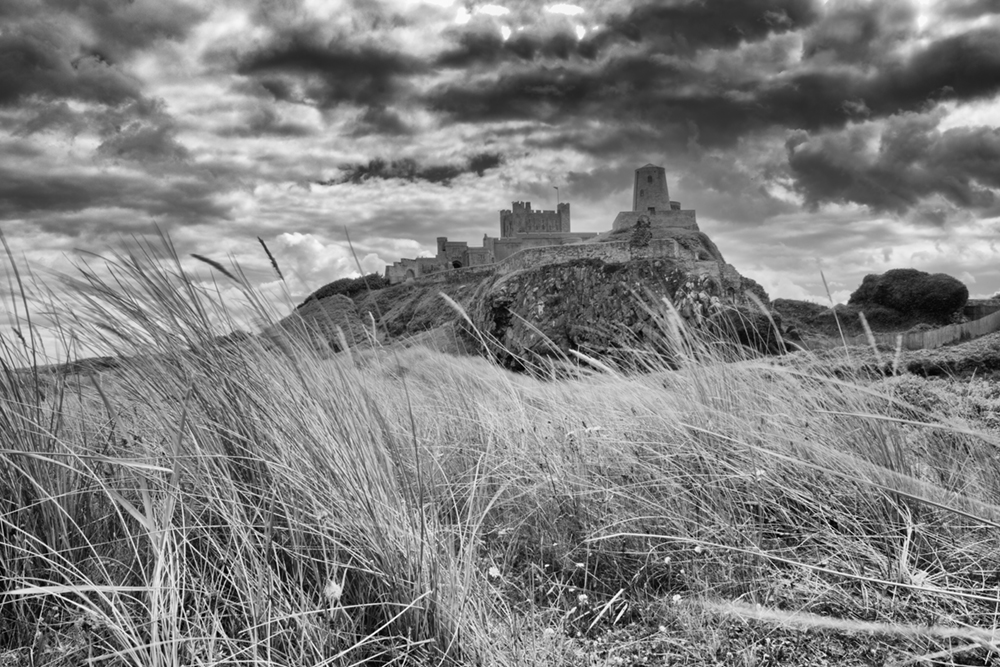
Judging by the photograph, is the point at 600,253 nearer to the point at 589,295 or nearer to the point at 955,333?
the point at 589,295

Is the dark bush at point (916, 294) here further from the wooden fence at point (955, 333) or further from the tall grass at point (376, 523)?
the tall grass at point (376, 523)

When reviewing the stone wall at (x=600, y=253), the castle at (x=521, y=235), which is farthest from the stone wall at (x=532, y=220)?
the stone wall at (x=600, y=253)

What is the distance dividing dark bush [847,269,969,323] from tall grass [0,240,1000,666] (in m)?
29.9

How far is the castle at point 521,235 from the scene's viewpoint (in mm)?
49969

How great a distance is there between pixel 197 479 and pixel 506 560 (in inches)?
37.8

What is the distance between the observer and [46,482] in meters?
1.91

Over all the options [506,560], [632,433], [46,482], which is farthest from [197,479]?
[632,433]

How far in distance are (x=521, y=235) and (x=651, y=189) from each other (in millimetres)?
12380

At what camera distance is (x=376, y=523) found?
64.3 inches

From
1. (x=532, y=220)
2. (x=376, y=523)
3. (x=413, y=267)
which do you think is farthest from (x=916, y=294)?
(x=413, y=267)

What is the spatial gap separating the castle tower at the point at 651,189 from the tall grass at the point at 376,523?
48.8 metres

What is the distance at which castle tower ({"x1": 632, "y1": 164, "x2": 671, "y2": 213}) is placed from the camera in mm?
49781

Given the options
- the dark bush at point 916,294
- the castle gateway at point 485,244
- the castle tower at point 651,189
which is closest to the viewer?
the dark bush at point 916,294

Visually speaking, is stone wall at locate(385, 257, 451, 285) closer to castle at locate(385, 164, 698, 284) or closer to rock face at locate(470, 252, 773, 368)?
castle at locate(385, 164, 698, 284)
